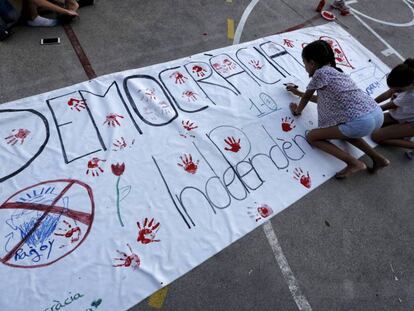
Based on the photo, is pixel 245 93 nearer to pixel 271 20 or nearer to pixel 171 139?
pixel 171 139

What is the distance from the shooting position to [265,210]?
226 cm

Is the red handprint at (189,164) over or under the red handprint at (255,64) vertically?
under

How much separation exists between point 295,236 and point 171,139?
1217 mm

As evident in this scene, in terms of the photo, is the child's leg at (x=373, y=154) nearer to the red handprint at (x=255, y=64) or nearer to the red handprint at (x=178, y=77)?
the red handprint at (x=255, y=64)

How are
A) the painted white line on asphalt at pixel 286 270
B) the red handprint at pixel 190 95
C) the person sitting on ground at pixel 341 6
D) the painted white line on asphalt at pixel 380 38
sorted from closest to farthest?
the painted white line on asphalt at pixel 286 270 < the red handprint at pixel 190 95 < the painted white line on asphalt at pixel 380 38 < the person sitting on ground at pixel 341 6

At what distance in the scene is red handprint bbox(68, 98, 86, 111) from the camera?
247cm

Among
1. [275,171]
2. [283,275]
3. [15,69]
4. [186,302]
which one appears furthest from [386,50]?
[15,69]

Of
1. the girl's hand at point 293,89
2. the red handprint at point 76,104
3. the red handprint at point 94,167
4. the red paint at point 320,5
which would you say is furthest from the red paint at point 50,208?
the red paint at point 320,5

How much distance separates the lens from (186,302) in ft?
5.99

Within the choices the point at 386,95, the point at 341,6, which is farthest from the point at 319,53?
the point at 341,6

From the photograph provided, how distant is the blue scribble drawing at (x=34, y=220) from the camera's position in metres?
1.86

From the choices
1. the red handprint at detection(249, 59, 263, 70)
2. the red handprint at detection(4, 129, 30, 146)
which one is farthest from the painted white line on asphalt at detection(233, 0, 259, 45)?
the red handprint at detection(4, 129, 30, 146)

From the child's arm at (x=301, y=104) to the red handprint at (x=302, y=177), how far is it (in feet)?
2.03

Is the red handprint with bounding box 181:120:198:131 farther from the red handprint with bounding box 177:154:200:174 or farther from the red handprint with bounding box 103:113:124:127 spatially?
the red handprint with bounding box 103:113:124:127
